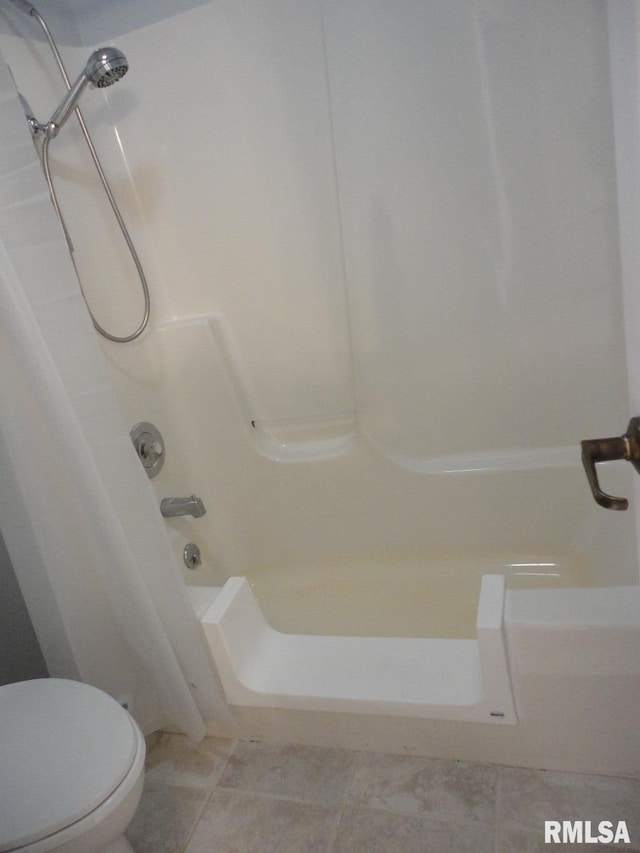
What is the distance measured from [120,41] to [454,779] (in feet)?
6.29

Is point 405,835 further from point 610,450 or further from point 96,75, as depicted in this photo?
point 96,75

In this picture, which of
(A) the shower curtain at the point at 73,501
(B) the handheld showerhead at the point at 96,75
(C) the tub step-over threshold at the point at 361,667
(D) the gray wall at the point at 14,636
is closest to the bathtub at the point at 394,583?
(C) the tub step-over threshold at the point at 361,667

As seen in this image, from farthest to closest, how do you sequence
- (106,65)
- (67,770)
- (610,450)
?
(106,65) → (67,770) → (610,450)

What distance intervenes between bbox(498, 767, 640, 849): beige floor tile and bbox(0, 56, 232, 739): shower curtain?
0.60 meters

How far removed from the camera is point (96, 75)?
53.0 inches

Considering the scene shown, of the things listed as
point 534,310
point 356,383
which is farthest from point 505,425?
point 356,383

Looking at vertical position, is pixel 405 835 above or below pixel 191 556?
below

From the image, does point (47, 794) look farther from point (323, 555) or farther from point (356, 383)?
point (356, 383)

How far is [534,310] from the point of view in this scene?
159 centimetres

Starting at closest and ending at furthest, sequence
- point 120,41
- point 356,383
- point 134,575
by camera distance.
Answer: point 134,575 → point 120,41 → point 356,383

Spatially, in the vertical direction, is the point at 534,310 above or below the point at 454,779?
above

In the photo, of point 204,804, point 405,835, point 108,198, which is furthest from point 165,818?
point 108,198

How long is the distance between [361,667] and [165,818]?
530 millimetres

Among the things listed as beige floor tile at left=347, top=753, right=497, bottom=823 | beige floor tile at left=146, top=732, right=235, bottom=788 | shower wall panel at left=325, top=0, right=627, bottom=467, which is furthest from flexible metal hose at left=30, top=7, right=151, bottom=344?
beige floor tile at left=347, top=753, right=497, bottom=823
